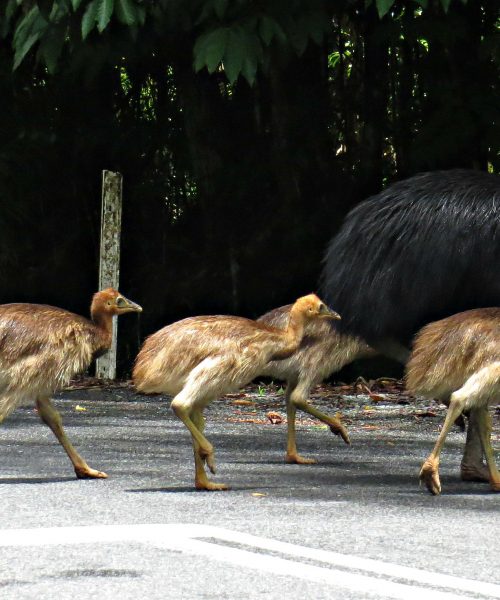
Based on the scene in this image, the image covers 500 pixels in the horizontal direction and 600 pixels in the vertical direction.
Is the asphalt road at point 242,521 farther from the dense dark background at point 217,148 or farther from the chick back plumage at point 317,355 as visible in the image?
the dense dark background at point 217,148

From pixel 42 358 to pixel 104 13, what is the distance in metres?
2.64

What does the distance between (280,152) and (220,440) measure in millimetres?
5344

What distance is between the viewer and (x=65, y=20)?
32.7 feet

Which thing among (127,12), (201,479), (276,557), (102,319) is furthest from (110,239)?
(276,557)

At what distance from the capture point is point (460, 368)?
6.93 metres

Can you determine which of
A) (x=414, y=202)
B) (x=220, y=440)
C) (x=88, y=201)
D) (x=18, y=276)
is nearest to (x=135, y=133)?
(x=88, y=201)

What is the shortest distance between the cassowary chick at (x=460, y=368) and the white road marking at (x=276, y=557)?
61.2 inches

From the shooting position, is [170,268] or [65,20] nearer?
[65,20]

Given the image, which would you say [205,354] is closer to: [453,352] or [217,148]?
[453,352]

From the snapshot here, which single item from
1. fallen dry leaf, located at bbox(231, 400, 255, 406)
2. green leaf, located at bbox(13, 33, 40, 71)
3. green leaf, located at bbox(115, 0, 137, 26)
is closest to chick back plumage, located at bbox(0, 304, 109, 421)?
green leaf, located at bbox(115, 0, 137, 26)

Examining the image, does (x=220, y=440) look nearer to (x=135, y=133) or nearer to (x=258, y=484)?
(x=258, y=484)

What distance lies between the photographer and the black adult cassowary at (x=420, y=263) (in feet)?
24.0

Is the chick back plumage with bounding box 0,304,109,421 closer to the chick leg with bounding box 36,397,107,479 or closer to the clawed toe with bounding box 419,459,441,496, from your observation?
the chick leg with bounding box 36,397,107,479

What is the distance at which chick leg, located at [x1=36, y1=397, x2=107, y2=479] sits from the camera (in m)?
7.08
